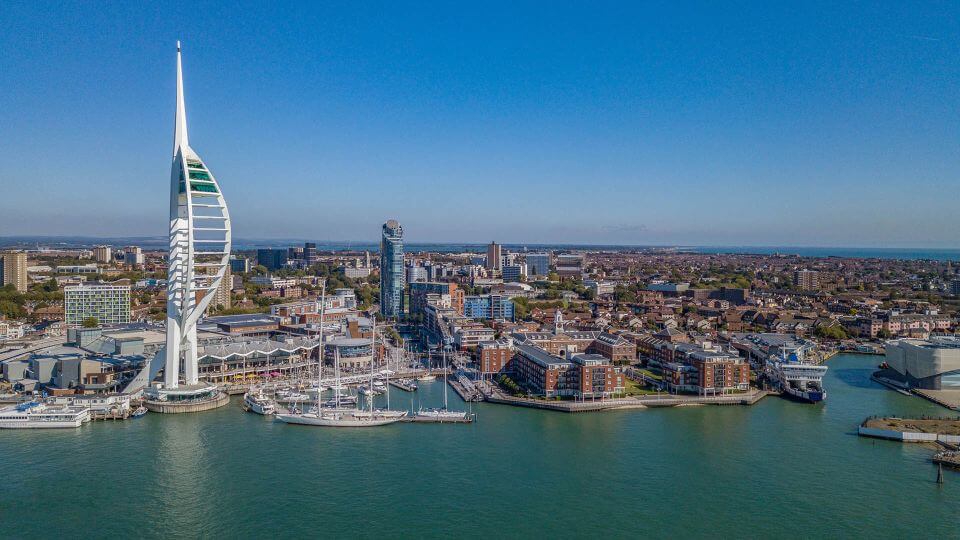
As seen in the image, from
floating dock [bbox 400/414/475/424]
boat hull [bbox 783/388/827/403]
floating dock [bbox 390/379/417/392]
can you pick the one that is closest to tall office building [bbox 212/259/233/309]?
floating dock [bbox 390/379/417/392]

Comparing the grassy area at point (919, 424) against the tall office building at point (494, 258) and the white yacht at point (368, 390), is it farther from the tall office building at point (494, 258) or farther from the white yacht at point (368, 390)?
the tall office building at point (494, 258)

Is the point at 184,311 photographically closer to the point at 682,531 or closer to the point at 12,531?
the point at 12,531

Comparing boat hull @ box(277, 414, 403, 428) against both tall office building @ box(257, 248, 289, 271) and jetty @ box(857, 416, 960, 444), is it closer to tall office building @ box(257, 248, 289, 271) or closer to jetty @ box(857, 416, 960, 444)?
jetty @ box(857, 416, 960, 444)

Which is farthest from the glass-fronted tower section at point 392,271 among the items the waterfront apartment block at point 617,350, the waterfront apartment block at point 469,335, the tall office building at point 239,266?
the tall office building at point 239,266

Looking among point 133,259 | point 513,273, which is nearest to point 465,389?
point 513,273

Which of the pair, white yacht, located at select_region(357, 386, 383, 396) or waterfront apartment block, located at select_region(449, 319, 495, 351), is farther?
waterfront apartment block, located at select_region(449, 319, 495, 351)

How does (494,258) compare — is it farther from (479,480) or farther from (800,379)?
(479,480)
